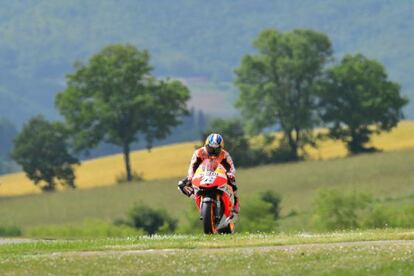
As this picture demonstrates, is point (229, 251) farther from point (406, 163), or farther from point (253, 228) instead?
point (406, 163)

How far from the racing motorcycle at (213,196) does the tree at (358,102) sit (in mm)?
110718

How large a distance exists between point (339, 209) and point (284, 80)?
67.2 meters

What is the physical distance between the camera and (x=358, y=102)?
147 m

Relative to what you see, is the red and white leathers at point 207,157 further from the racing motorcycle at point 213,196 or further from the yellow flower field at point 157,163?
the yellow flower field at point 157,163

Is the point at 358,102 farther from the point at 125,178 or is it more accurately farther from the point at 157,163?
the point at 157,163

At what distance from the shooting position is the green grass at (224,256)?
21172mm

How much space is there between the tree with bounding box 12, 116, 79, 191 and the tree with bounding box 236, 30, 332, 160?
18155mm

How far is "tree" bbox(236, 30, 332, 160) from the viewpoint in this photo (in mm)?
145875

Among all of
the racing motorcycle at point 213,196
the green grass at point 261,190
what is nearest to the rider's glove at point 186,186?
the racing motorcycle at point 213,196

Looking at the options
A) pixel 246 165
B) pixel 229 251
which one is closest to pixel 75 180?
pixel 246 165

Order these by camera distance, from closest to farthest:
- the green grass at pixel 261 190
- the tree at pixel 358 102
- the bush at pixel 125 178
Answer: the green grass at pixel 261 190 → the bush at pixel 125 178 → the tree at pixel 358 102

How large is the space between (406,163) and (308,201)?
16.4 m

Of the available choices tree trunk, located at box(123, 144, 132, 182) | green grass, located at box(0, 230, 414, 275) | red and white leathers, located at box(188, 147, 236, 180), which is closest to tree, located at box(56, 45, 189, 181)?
tree trunk, located at box(123, 144, 132, 182)

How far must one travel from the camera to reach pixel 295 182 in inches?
4353
